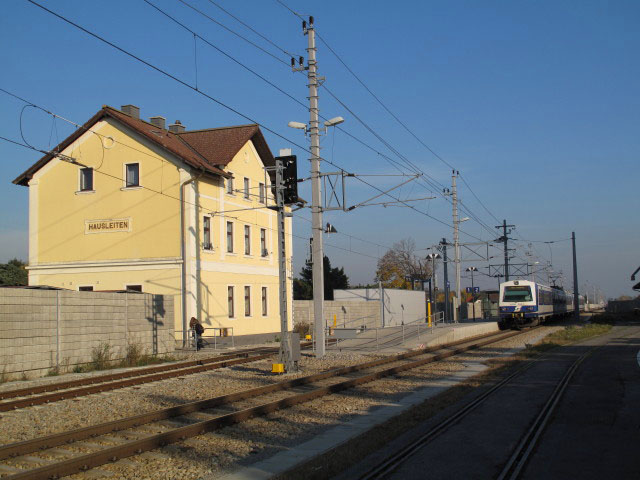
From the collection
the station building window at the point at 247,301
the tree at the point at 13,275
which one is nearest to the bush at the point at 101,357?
the station building window at the point at 247,301

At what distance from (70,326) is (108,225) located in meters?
13.1

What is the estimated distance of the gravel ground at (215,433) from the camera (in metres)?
8.36

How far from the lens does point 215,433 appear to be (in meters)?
10.2

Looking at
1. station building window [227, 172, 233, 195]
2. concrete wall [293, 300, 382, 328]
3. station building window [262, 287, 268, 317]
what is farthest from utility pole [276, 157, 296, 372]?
concrete wall [293, 300, 382, 328]

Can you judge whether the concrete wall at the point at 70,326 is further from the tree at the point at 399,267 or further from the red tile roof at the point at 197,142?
the tree at the point at 399,267

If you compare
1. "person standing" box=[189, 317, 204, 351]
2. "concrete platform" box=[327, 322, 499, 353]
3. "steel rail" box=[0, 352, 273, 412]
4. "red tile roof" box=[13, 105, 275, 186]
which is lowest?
"concrete platform" box=[327, 322, 499, 353]

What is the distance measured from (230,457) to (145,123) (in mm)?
29643

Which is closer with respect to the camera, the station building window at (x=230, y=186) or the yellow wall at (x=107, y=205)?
the yellow wall at (x=107, y=205)

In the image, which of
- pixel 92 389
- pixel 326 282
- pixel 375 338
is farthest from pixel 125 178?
pixel 326 282

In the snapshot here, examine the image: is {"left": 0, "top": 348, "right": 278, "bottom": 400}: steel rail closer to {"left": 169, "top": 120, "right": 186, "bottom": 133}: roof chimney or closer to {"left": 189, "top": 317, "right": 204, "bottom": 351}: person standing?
{"left": 189, "top": 317, "right": 204, "bottom": 351}: person standing

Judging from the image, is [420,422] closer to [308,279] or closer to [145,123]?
[145,123]

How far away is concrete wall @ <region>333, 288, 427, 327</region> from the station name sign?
646 inches

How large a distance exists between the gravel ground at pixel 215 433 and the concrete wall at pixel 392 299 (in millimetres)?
23192

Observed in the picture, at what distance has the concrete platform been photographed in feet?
91.8
